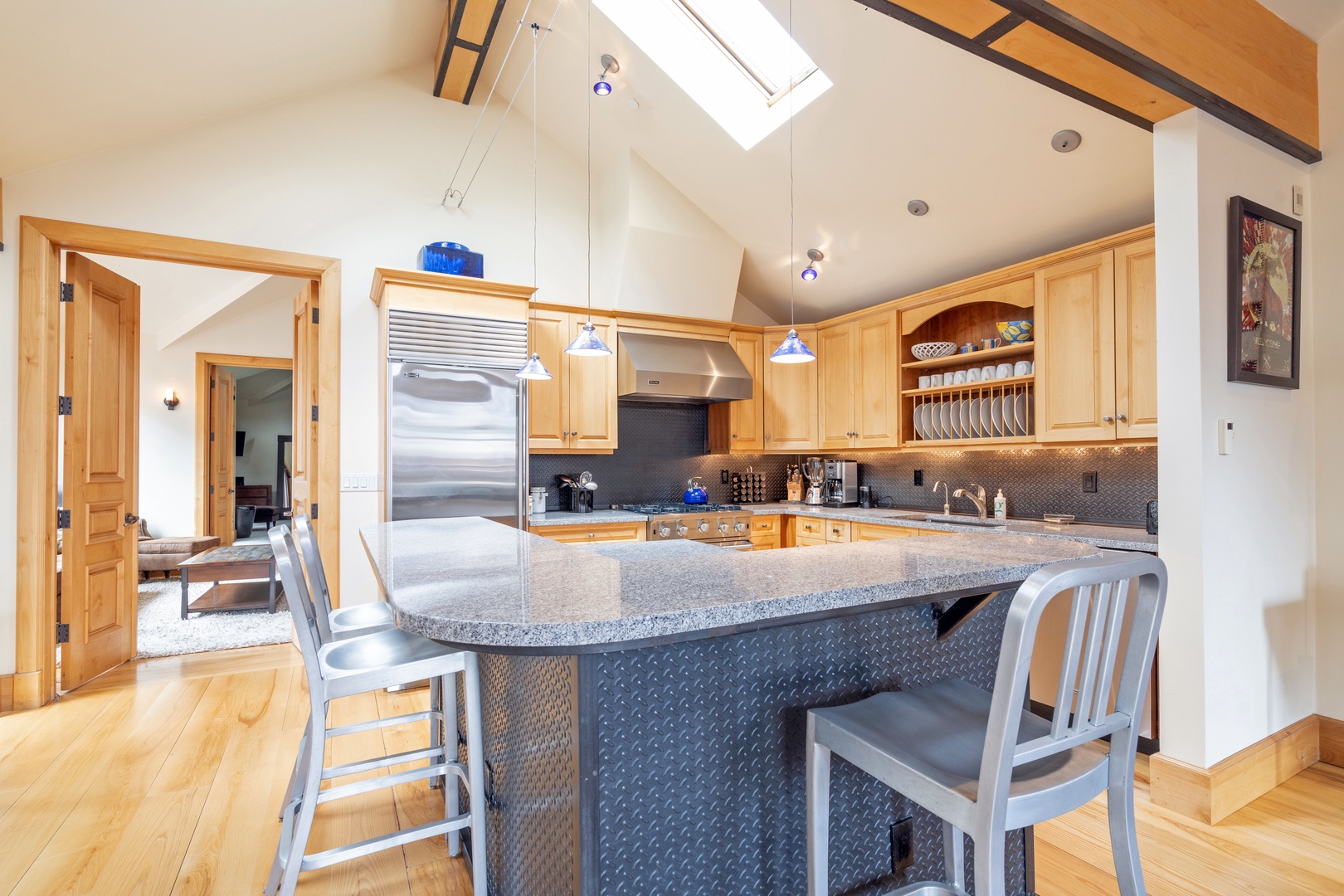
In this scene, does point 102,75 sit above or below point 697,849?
above

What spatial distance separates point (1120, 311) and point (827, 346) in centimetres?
200

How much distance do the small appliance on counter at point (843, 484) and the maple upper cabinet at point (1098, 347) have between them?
162cm

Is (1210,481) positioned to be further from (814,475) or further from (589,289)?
(589,289)

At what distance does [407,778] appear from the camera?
1903 mm

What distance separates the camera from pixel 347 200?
12.9 feet

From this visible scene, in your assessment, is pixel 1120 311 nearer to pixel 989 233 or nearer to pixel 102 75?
pixel 989 233

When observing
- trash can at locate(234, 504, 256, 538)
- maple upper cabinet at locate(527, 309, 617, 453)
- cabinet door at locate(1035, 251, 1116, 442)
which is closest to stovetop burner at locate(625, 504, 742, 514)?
maple upper cabinet at locate(527, 309, 617, 453)

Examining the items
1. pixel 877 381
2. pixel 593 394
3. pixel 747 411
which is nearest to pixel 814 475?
pixel 747 411

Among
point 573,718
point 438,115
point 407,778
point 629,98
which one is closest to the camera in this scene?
point 573,718

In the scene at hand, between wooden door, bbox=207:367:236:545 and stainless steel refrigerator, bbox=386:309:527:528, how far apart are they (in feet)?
16.5

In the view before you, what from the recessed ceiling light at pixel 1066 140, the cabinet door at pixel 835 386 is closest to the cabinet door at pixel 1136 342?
the recessed ceiling light at pixel 1066 140

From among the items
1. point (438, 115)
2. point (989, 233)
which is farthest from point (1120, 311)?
point (438, 115)

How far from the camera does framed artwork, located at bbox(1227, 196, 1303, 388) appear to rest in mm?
2297

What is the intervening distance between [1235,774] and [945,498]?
6.91 feet
